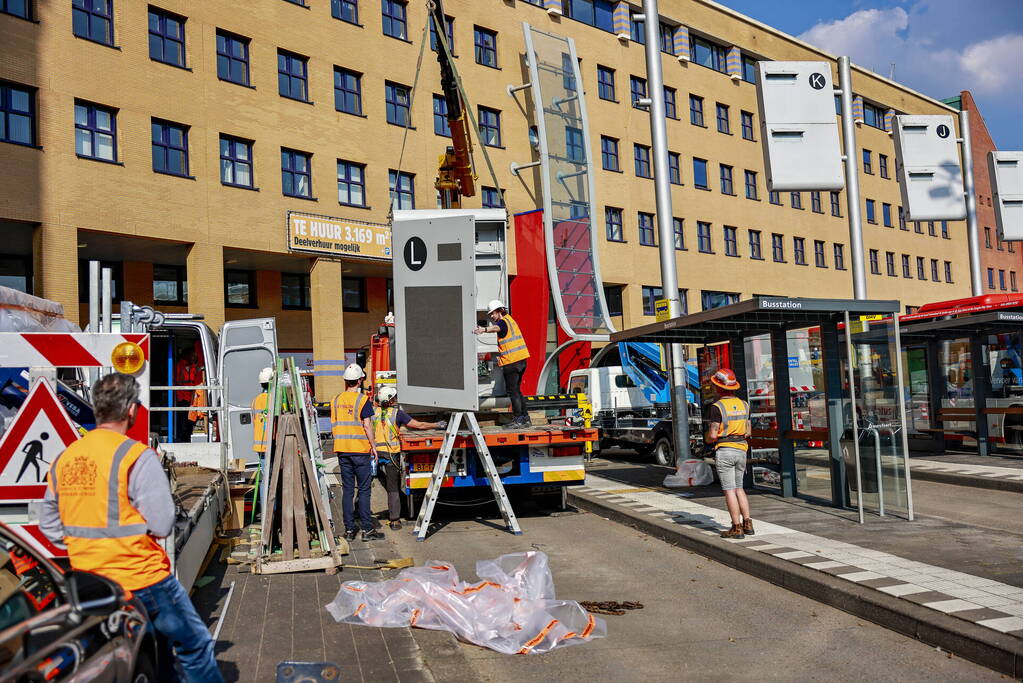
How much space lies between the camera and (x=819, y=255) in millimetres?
48500

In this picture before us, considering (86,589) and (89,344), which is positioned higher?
(89,344)

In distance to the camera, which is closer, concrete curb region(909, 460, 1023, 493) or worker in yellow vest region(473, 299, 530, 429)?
worker in yellow vest region(473, 299, 530, 429)

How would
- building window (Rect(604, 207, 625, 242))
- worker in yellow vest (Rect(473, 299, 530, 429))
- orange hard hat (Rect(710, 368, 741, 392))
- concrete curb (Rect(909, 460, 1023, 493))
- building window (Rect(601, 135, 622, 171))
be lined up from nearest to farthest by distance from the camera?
orange hard hat (Rect(710, 368, 741, 392)), worker in yellow vest (Rect(473, 299, 530, 429)), concrete curb (Rect(909, 460, 1023, 493)), building window (Rect(604, 207, 625, 242)), building window (Rect(601, 135, 622, 171))

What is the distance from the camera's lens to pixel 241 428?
15742 mm

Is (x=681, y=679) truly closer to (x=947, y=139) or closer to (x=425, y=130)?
(x=947, y=139)

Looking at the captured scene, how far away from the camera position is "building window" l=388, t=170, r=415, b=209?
99.8ft

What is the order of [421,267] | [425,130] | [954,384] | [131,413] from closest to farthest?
1. [131,413]
2. [421,267]
3. [954,384]
4. [425,130]

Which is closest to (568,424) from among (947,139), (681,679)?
(681,679)

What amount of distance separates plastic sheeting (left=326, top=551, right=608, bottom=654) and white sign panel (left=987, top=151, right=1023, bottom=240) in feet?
61.7

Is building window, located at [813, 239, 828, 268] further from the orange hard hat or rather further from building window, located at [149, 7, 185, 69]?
the orange hard hat

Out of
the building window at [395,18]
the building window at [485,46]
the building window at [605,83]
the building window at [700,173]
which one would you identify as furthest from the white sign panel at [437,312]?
the building window at [700,173]

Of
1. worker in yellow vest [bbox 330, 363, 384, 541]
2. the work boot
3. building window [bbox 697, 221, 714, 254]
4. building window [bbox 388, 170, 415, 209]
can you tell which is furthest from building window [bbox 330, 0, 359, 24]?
the work boot

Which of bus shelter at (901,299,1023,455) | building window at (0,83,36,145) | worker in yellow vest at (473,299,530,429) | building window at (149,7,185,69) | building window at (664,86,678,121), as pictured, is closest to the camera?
worker in yellow vest at (473,299,530,429)

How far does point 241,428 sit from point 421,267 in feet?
20.6
